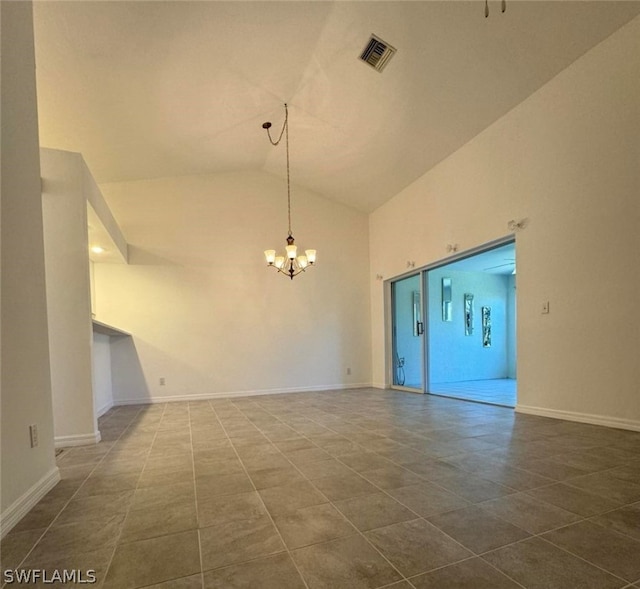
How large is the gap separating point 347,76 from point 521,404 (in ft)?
13.5

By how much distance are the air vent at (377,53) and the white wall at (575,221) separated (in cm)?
153

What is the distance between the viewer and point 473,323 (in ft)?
26.3

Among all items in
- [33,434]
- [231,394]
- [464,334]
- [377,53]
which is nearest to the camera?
[33,434]

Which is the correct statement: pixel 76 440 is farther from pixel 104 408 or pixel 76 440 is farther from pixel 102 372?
pixel 102 372

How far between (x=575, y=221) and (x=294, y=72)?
3.33m

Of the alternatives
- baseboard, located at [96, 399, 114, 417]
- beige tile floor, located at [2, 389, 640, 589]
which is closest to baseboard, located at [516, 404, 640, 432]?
beige tile floor, located at [2, 389, 640, 589]

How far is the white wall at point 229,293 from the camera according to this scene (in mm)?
5914

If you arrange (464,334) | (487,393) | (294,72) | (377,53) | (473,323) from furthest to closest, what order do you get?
1. (473,323)
2. (464,334)
3. (487,393)
4. (294,72)
5. (377,53)

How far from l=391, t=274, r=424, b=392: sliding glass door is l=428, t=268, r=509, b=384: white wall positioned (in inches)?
33.7

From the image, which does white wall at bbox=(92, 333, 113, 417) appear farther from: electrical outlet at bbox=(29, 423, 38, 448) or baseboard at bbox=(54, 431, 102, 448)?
electrical outlet at bbox=(29, 423, 38, 448)

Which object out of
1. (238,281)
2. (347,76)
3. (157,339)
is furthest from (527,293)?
(157,339)

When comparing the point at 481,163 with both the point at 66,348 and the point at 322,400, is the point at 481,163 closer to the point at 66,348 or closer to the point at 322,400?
the point at 322,400

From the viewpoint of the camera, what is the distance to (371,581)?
130cm

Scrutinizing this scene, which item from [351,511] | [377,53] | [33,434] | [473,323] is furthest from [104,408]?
[473,323]
